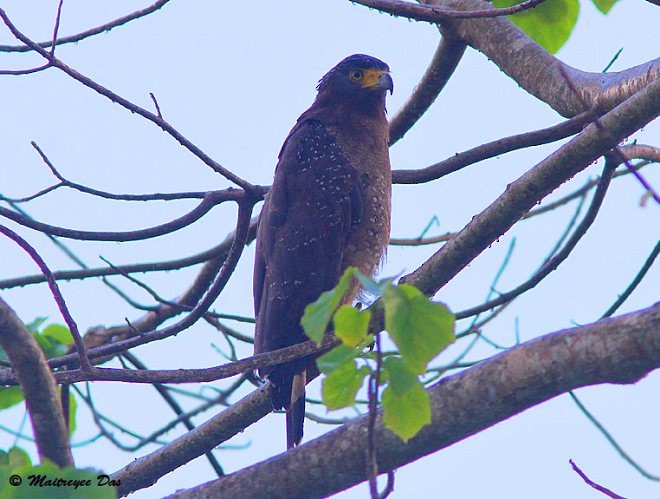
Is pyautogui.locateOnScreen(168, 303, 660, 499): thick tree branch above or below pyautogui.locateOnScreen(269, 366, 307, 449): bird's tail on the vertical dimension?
below

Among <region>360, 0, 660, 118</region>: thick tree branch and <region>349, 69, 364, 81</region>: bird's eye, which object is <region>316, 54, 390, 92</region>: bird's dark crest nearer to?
<region>349, 69, 364, 81</region>: bird's eye

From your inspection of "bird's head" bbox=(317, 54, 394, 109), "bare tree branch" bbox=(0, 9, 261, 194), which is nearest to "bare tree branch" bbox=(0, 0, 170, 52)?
"bare tree branch" bbox=(0, 9, 261, 194)

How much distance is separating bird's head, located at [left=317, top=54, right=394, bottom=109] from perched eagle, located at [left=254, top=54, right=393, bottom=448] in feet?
0.85

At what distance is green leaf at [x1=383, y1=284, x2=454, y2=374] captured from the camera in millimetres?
2041

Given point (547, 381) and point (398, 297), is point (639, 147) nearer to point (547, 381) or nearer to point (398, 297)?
point (547, 381)

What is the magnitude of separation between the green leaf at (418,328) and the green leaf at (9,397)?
2.30 metres

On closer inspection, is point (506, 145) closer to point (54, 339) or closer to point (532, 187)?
point (532, 187)

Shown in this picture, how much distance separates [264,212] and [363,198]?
1.73 feet

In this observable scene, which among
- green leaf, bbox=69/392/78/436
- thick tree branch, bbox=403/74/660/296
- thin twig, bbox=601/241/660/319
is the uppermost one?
green leaf, bbox=69/392/78/436

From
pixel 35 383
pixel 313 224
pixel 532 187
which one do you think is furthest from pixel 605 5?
pixel 35 383

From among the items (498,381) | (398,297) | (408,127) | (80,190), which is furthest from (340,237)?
(398,297)

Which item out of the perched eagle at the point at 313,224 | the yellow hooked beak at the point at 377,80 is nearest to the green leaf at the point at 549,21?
the perched eagle at the point at 313,224

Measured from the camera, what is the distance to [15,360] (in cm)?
255

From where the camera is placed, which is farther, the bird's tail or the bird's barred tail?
the bird's barred tail
